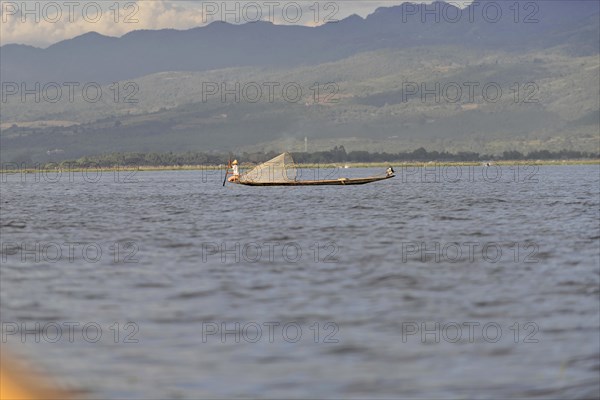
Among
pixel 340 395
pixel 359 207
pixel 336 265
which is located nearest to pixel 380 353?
pixel 340 395

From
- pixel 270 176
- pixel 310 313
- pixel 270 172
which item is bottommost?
pixel 310 313

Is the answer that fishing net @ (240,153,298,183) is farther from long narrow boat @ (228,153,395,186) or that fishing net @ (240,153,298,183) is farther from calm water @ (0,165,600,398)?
calm water @ (0,165,600,398)

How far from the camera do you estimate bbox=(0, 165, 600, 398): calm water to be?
770 inches

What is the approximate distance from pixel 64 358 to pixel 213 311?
6.43 m

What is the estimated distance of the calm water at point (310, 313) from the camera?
1956 cm

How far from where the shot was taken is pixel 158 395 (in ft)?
59.8

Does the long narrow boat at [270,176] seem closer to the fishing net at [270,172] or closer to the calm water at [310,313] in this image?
the fishing net at [270,172]

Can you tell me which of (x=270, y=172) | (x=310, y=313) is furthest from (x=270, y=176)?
(x=310, y=313)

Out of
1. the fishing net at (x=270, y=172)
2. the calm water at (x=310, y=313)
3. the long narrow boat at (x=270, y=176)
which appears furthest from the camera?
the fishing net at (x=270, y=172)

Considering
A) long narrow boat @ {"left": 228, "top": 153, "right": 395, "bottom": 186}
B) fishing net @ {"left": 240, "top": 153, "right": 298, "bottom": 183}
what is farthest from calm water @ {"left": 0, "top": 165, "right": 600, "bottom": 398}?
fishing net @ {"left": 240, "top": 153, "right": 298, "bottom": 183}

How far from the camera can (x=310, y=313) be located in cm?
2678

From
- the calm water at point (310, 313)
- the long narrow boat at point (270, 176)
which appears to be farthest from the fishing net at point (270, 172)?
the calm water at point (310, 313)

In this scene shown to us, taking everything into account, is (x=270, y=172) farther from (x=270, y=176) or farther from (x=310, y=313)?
(x=310, y=313)

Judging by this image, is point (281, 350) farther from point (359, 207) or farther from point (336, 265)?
point (359, 207)
